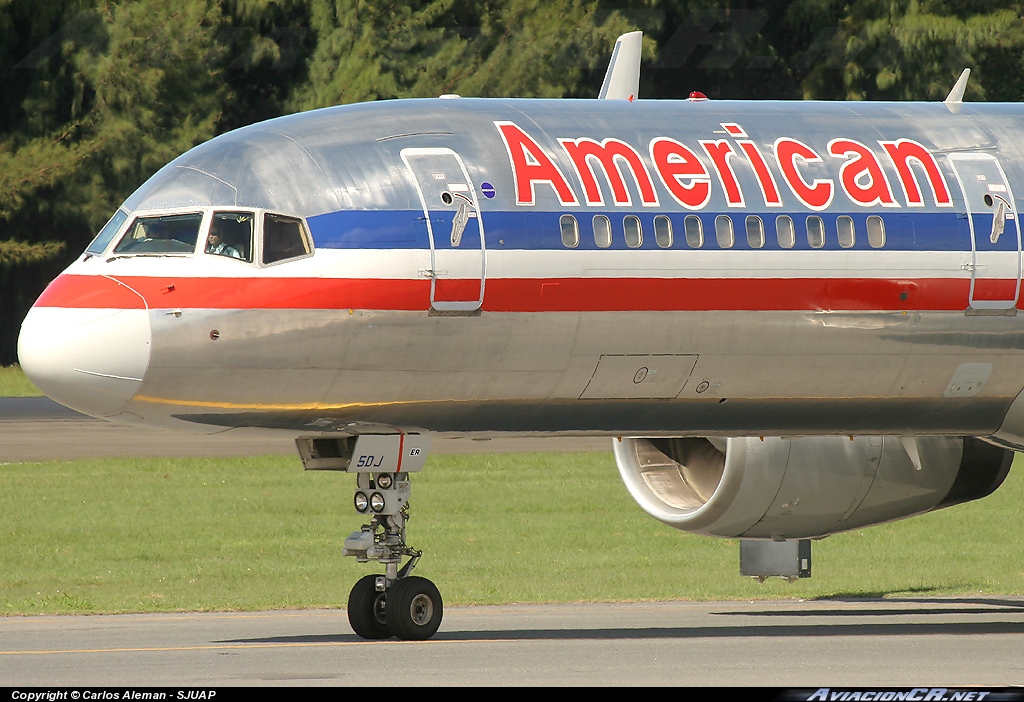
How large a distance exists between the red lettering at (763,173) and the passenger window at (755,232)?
25cm

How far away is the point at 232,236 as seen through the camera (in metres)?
19.7

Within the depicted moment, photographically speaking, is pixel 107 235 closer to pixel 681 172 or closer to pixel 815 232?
pixel 681 172

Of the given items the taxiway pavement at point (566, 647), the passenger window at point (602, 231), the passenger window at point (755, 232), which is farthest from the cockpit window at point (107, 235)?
the passenger window at point (755, 232)

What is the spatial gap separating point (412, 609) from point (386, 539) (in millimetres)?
745

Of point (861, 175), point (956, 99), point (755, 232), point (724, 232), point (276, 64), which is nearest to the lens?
point (724, 232)

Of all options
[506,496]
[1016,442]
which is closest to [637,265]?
[1016,442]

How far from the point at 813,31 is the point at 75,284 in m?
63.5

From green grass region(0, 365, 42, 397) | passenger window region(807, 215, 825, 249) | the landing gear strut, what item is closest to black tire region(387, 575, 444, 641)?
the landing gear strut

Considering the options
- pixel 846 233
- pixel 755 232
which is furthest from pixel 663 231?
pixel 846 233

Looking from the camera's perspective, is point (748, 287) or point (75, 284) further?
point (748, 287)

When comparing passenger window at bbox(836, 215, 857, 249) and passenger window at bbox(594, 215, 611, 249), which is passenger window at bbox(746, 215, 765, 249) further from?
passenger window at bbox(594, 215, 611, 249)

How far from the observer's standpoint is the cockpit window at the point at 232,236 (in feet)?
64.2

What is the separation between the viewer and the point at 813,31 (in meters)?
79.9
